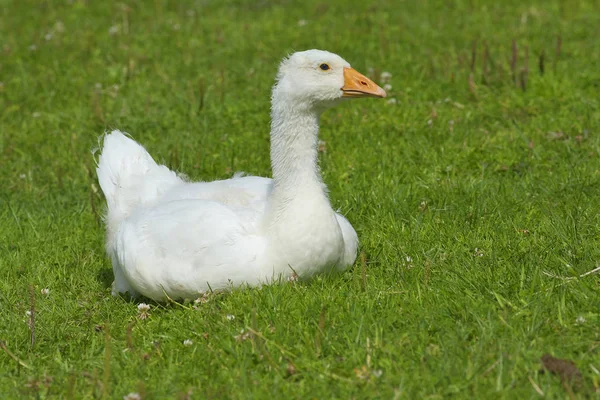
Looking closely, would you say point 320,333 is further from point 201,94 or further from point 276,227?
point 201,94

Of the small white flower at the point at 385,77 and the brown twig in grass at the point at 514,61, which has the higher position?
the brown twig in grass at the point at 514,61

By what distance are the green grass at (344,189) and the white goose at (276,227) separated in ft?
0.61

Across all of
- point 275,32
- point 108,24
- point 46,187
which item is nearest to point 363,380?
point 46,187

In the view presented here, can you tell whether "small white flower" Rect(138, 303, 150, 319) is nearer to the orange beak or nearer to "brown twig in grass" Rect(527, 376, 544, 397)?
the orange beak

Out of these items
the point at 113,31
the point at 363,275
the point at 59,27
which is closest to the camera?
the point at 363,275

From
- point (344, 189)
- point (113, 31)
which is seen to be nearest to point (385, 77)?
point (344, 189)

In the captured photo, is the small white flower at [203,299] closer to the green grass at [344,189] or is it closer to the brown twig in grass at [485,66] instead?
the green grass at [344,189]

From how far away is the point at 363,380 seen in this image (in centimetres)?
461

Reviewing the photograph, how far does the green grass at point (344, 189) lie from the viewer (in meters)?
4.82

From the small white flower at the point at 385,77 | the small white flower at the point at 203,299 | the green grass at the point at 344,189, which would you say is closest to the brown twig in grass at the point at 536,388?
the green grass at the point at 344,189

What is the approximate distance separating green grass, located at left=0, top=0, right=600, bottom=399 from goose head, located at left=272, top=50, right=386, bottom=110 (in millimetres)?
1107

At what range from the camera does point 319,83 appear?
19.2 feet

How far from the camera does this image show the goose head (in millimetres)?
5875

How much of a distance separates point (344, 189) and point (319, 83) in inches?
81.5
